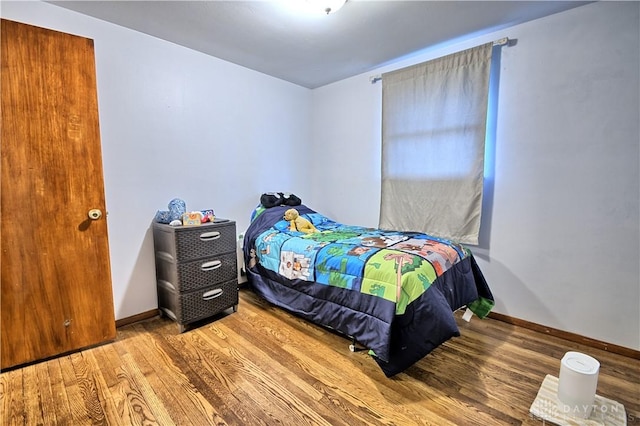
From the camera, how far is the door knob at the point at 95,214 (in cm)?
202

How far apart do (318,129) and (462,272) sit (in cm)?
261

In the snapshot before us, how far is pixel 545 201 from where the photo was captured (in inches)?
91.1

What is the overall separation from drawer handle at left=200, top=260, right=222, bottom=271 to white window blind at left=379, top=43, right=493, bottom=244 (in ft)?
5.81

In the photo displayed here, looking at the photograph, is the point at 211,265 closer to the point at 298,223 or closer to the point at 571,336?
the point at 298,223

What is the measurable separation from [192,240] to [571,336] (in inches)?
119

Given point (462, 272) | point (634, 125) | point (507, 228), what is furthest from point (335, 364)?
point (634, 125)

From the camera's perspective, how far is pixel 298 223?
9.46ft

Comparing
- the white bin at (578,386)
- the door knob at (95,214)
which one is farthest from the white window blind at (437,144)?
the door knob at (95,214)

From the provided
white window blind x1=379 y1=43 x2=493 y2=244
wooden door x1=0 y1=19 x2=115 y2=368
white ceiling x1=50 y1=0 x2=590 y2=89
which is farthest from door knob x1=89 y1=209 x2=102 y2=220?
white window blind x1=379 y1=43 x2=493 y2=244

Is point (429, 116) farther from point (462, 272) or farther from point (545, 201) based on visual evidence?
point (462, 272)

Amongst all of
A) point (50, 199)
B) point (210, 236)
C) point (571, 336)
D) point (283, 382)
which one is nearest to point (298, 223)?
point (210, 236)

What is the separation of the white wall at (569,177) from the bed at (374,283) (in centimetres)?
46

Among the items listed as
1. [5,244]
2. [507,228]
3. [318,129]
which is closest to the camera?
[5,244]

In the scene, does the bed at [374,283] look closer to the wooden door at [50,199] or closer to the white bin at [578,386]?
the white bin at [578,386]
